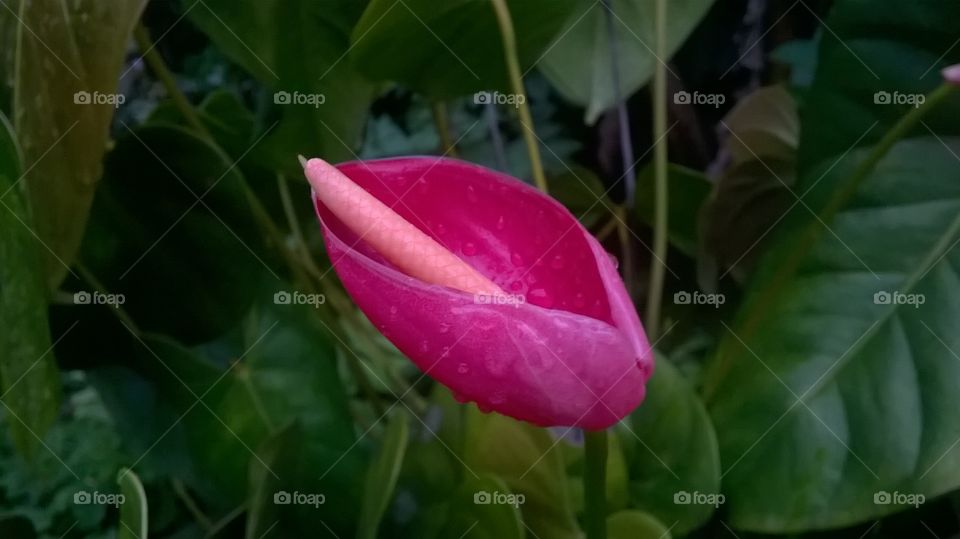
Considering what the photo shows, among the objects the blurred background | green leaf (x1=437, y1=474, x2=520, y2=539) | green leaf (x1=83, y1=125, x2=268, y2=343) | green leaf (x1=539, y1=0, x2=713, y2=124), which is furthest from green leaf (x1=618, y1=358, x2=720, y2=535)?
green leaf (x1=83, y1=125, x2=268, y2=343)

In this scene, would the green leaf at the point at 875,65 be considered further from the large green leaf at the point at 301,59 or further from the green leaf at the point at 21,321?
the green leaf at the point at 21,321

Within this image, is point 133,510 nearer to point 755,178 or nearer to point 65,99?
point 65,99

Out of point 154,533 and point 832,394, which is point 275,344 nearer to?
point 154,533

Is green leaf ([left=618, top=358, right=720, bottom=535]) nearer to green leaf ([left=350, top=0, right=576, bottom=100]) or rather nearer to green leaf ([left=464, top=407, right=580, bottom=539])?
green leaf ([left=464, top=407, right=580, bottom=539])

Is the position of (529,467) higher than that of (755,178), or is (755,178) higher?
(755,178)

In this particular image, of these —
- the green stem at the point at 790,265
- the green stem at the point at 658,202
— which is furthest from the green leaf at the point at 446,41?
the green stem at the point at 790,265

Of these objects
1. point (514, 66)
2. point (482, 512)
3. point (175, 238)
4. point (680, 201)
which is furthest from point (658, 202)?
point (175, 238)
